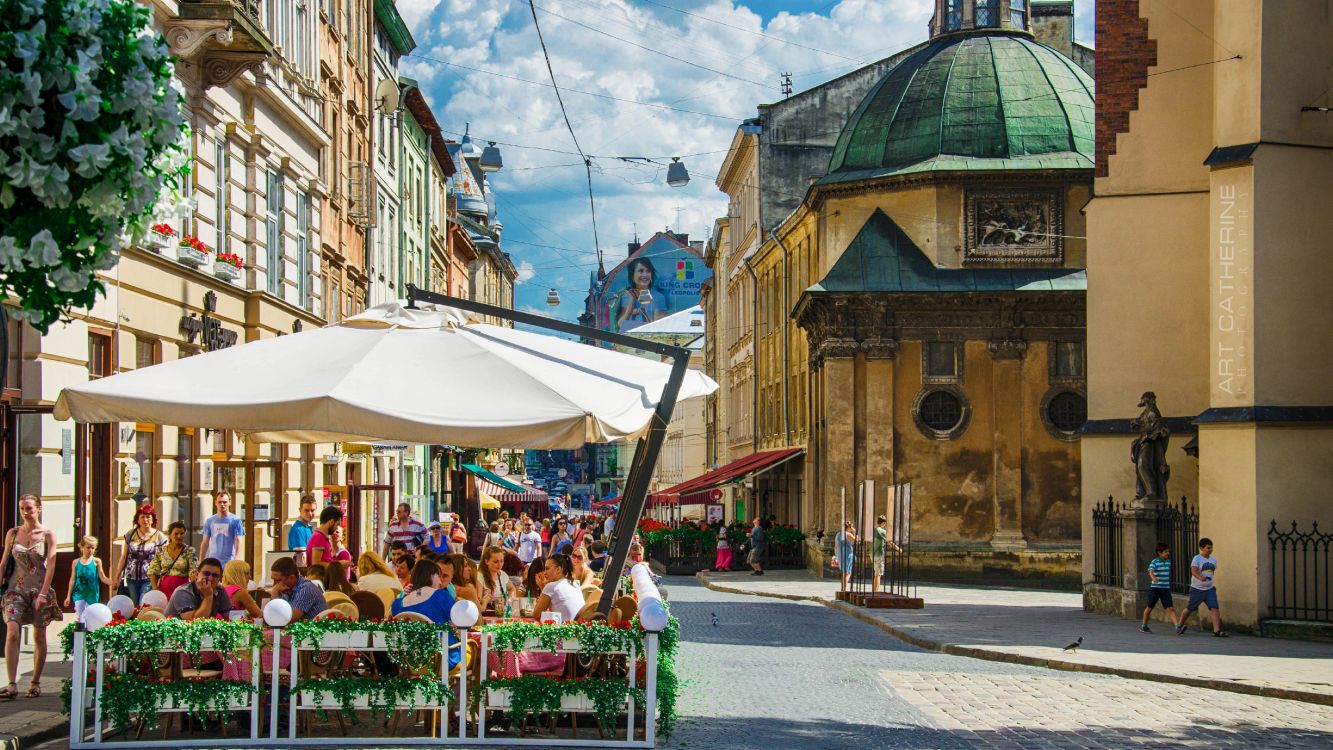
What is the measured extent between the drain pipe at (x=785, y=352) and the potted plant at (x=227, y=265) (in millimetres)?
26735

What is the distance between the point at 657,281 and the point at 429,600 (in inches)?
5067

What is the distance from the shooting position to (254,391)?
11102mm

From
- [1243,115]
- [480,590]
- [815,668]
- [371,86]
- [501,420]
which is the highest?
[371,86]

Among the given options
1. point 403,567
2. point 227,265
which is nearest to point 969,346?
point 227,265

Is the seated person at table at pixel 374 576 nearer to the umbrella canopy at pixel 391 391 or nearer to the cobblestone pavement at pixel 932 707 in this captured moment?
the umbrella canopy at pixel 391 391

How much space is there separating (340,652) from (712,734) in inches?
101

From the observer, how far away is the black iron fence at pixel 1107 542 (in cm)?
2616

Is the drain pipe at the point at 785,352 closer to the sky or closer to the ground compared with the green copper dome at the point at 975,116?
closer to the ground

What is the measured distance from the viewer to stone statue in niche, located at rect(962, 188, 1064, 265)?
40.2 m

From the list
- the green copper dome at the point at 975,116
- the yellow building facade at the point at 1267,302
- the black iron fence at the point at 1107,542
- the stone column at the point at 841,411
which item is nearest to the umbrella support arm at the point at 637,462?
the yellow building facade at the point at 1267,302

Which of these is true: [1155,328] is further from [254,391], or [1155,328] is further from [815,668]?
[254,391]

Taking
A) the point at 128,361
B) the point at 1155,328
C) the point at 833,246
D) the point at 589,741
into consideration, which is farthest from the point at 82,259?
the point at 833,246

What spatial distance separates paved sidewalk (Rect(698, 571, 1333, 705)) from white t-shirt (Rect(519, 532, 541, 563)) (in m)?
5.32

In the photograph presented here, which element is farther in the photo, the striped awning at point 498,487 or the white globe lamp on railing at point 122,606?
the striped awning at point 498,487
